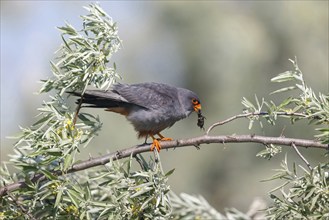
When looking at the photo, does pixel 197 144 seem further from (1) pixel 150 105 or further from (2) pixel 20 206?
(1) pixel 150 105

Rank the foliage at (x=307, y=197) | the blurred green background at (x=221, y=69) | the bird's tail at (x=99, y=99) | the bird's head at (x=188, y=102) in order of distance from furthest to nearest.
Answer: the blurred green background at (x=221, y=69)
the bird's head at (x=188, y=102)
the bird's tail at (x=99, y=99)
the foliage at (x=307, y=197)

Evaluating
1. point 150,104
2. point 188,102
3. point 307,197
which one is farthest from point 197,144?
point 188,102

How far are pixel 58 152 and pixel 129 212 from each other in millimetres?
642

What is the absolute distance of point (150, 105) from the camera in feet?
20.8

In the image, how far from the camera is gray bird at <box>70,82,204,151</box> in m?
5.86

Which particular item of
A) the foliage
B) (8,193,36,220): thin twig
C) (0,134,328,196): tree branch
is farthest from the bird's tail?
the foliage

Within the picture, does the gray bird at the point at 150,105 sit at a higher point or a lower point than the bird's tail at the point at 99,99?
lower

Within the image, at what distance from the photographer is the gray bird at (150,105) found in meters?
5.86

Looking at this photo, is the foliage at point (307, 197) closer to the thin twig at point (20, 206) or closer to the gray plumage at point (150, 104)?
the thin twig at point (20, 206)

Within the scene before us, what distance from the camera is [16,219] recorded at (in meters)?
4.48

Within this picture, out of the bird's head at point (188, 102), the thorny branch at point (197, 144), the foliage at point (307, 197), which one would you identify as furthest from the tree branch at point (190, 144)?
the bird's head at point (188, 102)

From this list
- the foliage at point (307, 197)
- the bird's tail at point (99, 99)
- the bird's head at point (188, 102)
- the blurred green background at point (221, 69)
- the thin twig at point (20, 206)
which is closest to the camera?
the foliage at point (307, 197)

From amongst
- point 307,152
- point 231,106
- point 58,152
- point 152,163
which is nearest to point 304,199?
point 152,163

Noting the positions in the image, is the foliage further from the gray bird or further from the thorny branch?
the gray bird
